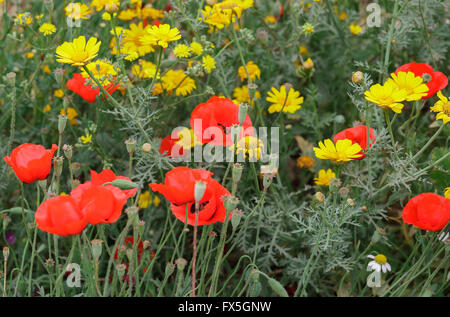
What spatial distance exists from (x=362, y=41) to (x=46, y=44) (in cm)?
92

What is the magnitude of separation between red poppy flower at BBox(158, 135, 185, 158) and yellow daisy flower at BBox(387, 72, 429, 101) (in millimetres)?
434

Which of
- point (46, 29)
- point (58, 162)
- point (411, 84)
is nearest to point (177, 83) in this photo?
point (46, 29)

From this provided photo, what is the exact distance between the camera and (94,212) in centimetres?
88

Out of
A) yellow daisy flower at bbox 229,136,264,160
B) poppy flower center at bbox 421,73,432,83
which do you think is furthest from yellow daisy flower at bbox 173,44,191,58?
poppy flower center at bbox 421,73,432,83

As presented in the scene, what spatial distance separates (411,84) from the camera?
1.06m

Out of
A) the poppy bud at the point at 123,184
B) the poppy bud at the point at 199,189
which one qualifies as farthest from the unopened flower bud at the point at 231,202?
the poppy bud at the point at 123,184

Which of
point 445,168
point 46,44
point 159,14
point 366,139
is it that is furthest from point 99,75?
point 445,168

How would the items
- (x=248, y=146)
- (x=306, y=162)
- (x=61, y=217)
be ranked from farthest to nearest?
(x=306, y=162) → (x=248, y=146) → (x=61, y=217)

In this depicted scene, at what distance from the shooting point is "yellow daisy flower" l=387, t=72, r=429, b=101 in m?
1.05

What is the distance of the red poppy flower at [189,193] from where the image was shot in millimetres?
943

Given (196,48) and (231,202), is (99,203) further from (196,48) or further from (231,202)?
(196,48)

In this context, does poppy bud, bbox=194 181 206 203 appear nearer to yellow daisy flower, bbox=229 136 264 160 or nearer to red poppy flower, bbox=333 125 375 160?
yellow daisy flower, bbox=229 136 264 160

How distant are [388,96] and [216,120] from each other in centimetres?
32

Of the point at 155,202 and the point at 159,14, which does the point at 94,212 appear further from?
the point at 159,14
